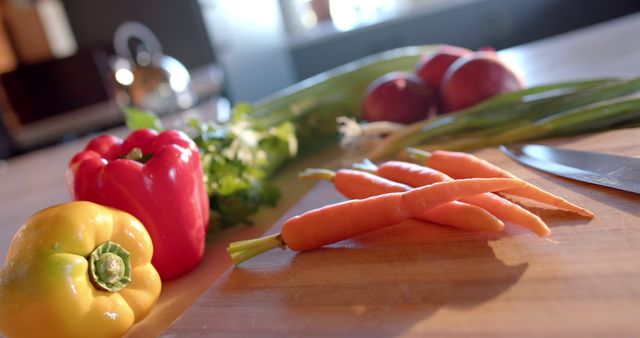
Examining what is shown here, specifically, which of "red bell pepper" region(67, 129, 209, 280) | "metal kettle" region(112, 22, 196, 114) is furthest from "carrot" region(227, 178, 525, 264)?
"metal kettle" region(112, 22, 196, 114)

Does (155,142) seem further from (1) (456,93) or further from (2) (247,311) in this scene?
(1) (456,93)

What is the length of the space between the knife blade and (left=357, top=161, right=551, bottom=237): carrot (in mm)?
156

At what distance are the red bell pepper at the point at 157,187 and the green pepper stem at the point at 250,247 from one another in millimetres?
102

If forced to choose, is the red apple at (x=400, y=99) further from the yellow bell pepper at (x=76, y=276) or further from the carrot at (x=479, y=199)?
the yellow bell pepper at (x=76, y=276)

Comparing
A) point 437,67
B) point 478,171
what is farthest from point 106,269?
point 437,67

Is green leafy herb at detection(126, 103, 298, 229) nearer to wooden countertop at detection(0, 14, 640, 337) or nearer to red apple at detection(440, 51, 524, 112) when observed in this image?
wooden countertop at detection(0, 14, 640, 337)

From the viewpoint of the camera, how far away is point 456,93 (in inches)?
50.9

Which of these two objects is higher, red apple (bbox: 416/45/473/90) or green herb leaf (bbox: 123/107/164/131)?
green herb leaf (bbox: 123/107/164/131)

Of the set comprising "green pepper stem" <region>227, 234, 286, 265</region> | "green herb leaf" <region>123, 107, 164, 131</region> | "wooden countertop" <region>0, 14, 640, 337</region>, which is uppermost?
"green herb leaf" <region>123, 107, 164, 131</region>

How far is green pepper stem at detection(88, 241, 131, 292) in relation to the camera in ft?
2.06

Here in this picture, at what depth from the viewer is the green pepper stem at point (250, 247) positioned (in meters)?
0.77

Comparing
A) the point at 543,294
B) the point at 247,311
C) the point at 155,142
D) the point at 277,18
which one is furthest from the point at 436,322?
the point at 277,18

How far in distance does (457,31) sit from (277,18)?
1.23 metres

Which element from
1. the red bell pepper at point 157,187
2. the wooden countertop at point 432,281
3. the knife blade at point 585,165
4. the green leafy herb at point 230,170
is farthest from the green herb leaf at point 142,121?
the knife blade at point 585,165
